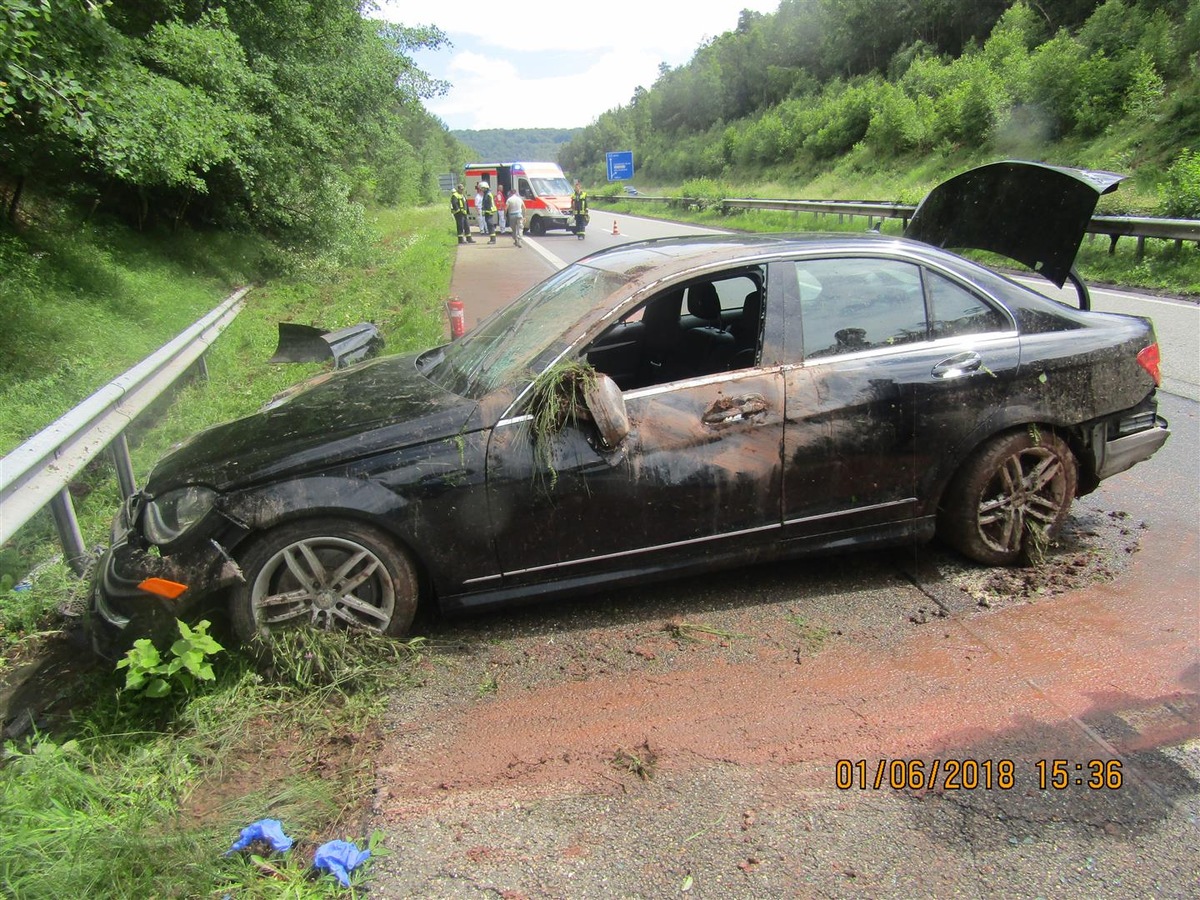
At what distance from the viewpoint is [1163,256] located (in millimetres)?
13164

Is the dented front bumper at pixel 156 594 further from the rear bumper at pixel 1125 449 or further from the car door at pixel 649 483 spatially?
the rear bumper at pixel 1125 449

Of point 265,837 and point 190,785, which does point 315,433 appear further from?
point 265,837

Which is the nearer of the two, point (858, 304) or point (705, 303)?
point (858, 304)

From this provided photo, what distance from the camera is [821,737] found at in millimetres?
2844

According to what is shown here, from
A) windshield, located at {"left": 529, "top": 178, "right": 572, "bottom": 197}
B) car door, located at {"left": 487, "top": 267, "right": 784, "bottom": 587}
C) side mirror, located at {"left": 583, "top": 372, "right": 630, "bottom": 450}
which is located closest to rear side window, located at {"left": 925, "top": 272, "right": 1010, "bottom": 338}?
car door, located at {"left": 487, "top": 267, "right": 784, "bottom": 587}

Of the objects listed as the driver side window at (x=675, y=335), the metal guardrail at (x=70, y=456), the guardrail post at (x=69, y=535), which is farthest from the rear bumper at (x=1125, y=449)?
the guardrail post at (x=69, y=535)

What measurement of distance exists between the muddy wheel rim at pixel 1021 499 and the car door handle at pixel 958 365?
0.49m

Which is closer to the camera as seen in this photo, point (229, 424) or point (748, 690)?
point (748, 690)

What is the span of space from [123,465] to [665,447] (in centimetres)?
338

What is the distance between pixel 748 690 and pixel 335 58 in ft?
58.2

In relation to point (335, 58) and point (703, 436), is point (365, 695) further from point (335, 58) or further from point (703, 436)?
point (335, 58)

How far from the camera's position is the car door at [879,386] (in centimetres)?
Answer: 358

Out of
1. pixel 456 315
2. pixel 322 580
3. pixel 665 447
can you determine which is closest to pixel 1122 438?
pixel 665 447

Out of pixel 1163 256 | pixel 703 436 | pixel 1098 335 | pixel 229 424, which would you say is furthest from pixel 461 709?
pixel 1163 256
